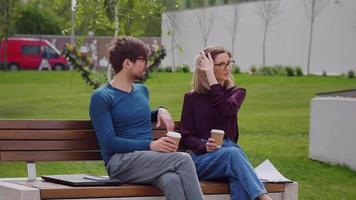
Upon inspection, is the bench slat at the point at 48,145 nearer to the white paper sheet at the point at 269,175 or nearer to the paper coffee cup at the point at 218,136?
the paper coffee cup at the point at 218,136

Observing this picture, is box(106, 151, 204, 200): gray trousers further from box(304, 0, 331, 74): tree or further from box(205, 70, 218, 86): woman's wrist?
box(304, 0, 331, 74): tree

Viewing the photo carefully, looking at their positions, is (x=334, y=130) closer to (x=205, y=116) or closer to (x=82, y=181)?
(x=205, y=116)

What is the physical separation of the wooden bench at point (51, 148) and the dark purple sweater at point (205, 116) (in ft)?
1.59

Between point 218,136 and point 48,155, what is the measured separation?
1271 millimetres

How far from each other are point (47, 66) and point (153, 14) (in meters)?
44.8

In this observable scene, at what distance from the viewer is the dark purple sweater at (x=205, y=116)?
284 inches

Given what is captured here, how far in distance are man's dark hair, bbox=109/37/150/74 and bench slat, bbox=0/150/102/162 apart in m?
0.73

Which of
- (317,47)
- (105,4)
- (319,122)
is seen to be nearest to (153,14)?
(105,4)

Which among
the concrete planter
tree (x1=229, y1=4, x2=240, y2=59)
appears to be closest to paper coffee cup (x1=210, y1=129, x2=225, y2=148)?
the concrete planter

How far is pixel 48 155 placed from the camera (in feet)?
23.0

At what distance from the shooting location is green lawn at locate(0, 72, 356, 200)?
34.9 ft

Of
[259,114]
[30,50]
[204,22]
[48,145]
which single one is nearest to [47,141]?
[48,145]

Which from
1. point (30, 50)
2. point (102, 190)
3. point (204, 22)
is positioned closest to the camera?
point (102, 190)

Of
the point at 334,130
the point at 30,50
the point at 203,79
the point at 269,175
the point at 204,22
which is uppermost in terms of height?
the point at 203,79
